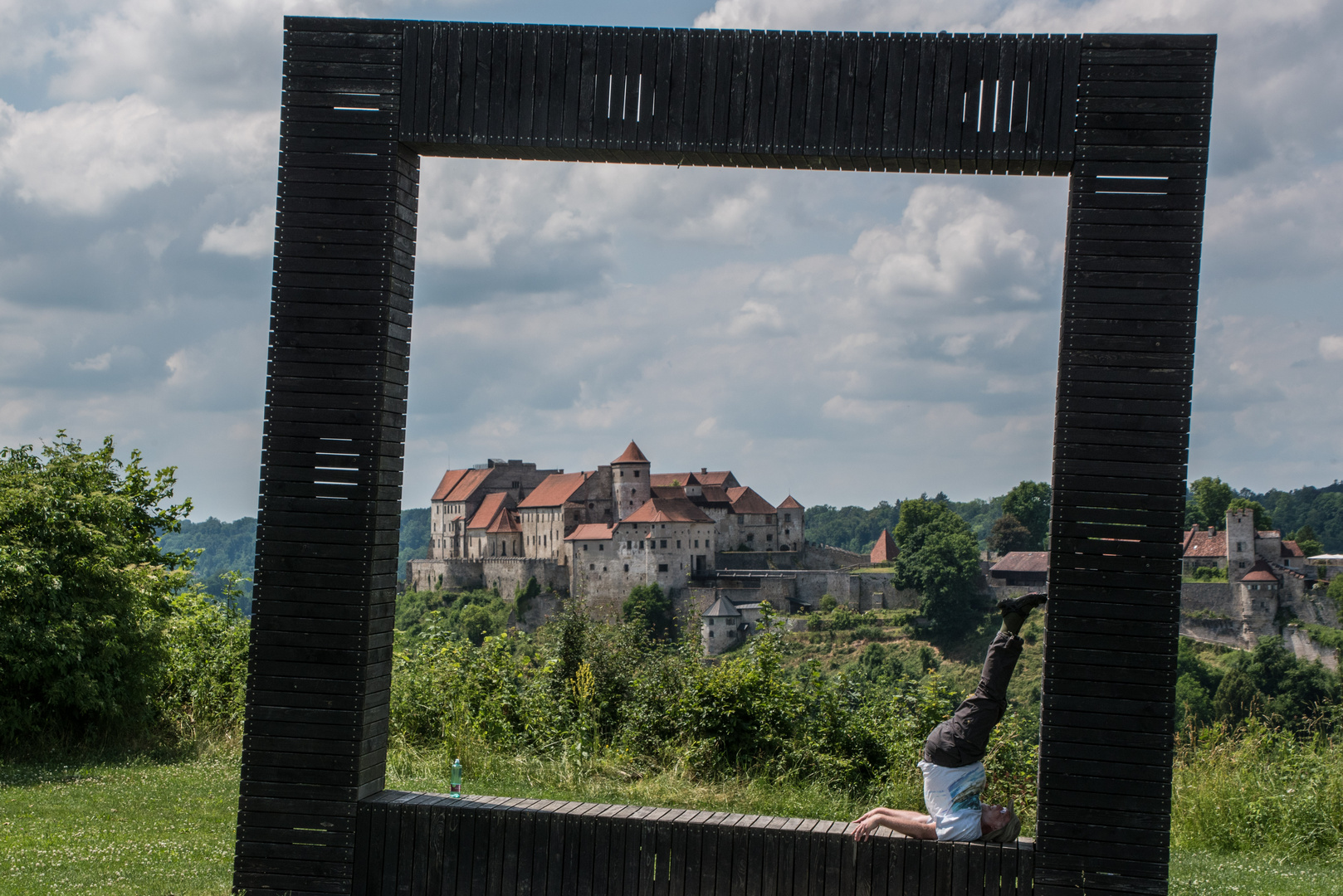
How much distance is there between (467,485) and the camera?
6606 cm

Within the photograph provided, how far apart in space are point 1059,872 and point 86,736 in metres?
6.63

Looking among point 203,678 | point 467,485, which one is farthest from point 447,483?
point 203,678

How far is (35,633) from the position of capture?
7062 mm

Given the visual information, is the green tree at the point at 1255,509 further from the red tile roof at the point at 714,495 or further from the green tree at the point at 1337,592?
the red tile roof at the point at 714,495

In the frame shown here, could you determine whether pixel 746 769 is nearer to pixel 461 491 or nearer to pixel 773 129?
pixel 773 129

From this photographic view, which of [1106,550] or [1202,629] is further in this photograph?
[1202,629]

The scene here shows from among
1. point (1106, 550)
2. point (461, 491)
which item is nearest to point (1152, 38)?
point (1106, 550)

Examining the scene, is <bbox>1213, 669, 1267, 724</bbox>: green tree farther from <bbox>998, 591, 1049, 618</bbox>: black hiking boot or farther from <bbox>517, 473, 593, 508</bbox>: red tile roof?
<bbox>998, 591, 1049, 618</bbox>: black hiking boot

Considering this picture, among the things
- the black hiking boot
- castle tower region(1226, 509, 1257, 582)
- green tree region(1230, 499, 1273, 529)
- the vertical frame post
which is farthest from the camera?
green tree region(1230, 499, 1273, 529)

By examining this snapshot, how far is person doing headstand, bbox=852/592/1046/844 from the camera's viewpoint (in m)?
3.80

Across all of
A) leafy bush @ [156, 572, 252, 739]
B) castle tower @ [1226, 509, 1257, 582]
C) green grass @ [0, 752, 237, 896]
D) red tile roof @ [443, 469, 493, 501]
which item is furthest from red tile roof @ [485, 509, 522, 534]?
green grass @ [0, 752, 237, 896]

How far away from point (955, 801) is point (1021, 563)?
54075 millimetres

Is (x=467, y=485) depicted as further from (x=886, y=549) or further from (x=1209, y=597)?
(x=1209, y=597)

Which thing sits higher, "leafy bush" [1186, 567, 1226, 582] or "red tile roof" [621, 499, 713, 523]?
"red tile roof" [621, 499, 713, 523]
